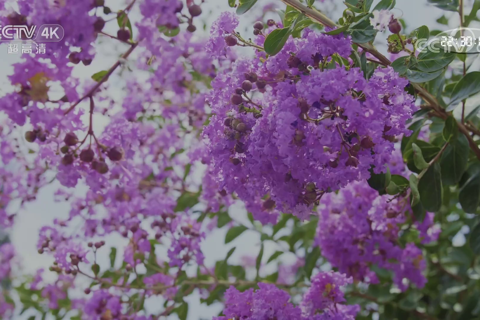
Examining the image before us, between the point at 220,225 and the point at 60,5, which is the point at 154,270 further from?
the point at 60,5

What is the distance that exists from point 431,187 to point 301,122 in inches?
26.2

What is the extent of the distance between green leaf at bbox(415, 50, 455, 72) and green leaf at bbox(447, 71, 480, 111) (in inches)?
5.6

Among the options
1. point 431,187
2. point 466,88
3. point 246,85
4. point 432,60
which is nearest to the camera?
point 246,85

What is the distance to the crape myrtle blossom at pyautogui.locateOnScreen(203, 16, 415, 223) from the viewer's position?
1.21m

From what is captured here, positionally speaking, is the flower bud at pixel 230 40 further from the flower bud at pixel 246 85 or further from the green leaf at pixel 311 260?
the green leaf at pixel 311 260

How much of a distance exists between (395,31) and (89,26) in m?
0.79

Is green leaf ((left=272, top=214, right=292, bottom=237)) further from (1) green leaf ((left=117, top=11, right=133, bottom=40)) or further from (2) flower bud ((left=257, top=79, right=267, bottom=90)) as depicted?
(1) green leaf ((left=117, top=11, right=133, bottom=40))

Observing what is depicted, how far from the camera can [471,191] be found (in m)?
1.73

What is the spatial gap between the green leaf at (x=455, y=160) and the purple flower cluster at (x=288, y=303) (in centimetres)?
47

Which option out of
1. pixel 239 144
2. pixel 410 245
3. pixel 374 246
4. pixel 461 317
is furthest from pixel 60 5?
pixel 461 317

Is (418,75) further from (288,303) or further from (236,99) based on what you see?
(288,303)

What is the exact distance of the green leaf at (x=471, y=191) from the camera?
5.63 feet

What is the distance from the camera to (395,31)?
4.56 feet

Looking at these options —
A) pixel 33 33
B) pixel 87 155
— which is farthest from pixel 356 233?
pixel 33 33
